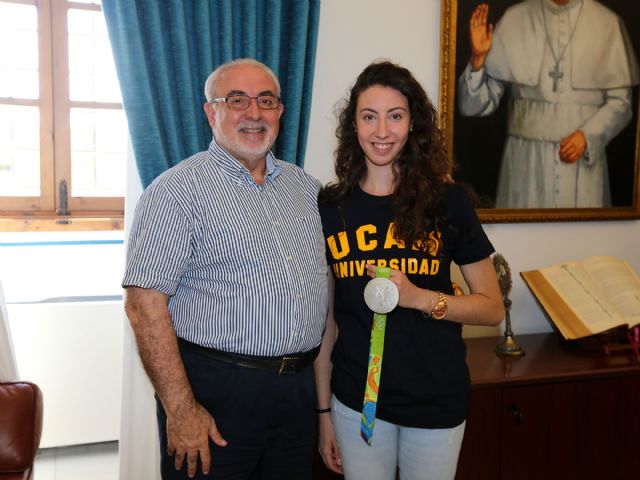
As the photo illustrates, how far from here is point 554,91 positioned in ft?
8.76

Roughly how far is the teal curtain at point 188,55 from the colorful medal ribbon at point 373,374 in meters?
0.99

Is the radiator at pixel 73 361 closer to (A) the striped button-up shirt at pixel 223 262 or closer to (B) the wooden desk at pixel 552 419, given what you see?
(A) the striped button-up shirt at pixel 223 262

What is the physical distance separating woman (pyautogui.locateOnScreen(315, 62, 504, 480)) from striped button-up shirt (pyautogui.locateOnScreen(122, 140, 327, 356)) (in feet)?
0.44

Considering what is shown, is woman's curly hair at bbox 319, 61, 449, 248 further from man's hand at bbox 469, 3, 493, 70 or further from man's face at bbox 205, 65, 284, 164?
man's hand at bbox 469, 3, 493, 70

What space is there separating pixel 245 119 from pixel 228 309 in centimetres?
50

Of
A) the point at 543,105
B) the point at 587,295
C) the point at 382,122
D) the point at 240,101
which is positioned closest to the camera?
the point at 382,122

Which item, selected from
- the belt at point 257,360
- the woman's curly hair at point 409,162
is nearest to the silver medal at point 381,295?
the woman's curly hair at point 409,162

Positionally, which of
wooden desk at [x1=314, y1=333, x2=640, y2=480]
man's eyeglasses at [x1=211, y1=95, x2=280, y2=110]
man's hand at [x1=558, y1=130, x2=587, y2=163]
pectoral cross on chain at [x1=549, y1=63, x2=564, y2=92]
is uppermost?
pectoral cross on chain at [x1=549, y1=63, x2=564, y2=92]

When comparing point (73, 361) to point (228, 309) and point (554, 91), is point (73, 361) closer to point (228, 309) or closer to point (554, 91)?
point (228, 309)

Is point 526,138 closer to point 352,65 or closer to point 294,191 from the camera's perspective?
point 352,65

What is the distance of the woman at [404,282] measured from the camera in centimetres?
147

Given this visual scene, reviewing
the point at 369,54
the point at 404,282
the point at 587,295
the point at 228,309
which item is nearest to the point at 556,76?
the point at 369,54

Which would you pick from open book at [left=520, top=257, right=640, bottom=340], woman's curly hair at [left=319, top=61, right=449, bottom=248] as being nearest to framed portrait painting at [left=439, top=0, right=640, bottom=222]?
open book at [left=520, top=257, right=640, bottom=340]

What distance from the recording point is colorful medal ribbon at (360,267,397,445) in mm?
1452
